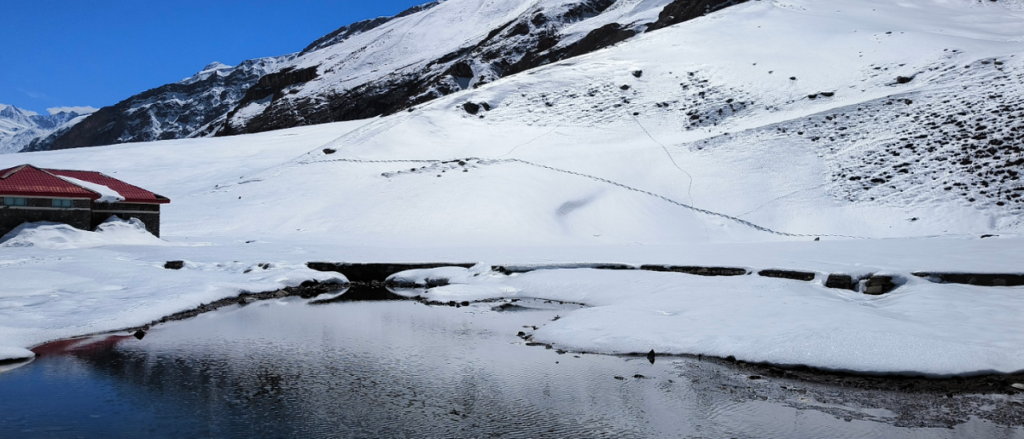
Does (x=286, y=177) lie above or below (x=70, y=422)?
above

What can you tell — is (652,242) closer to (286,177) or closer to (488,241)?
(488,241)

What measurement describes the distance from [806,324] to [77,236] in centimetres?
2338

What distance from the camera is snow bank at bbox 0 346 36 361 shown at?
10602 millimetres

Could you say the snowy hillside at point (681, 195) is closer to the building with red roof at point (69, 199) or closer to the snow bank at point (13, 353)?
the snow bank at point (13, 353)

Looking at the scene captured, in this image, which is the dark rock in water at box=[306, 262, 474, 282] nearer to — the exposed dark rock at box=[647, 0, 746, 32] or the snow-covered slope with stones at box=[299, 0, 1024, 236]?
the snow-covered slope with stones at box=[299, 0, 1024, 236]

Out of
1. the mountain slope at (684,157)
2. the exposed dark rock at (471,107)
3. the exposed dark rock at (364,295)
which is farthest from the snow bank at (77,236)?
the exposed dark rock at (471,107)

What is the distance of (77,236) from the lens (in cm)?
2281

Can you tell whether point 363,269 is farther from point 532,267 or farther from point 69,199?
point 69,199

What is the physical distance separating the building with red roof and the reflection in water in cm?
1340

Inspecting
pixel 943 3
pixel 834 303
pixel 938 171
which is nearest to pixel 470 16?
pixel 943 3

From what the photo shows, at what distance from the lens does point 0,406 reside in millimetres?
8492

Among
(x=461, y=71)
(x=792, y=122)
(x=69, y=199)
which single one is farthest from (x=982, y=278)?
(x=461, y=71)

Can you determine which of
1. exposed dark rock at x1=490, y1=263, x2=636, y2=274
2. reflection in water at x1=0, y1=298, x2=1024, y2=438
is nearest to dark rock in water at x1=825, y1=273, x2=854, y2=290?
reflection in water at x1=0, y1=298, x2=1024, y2=438

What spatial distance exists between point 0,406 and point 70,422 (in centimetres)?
130
